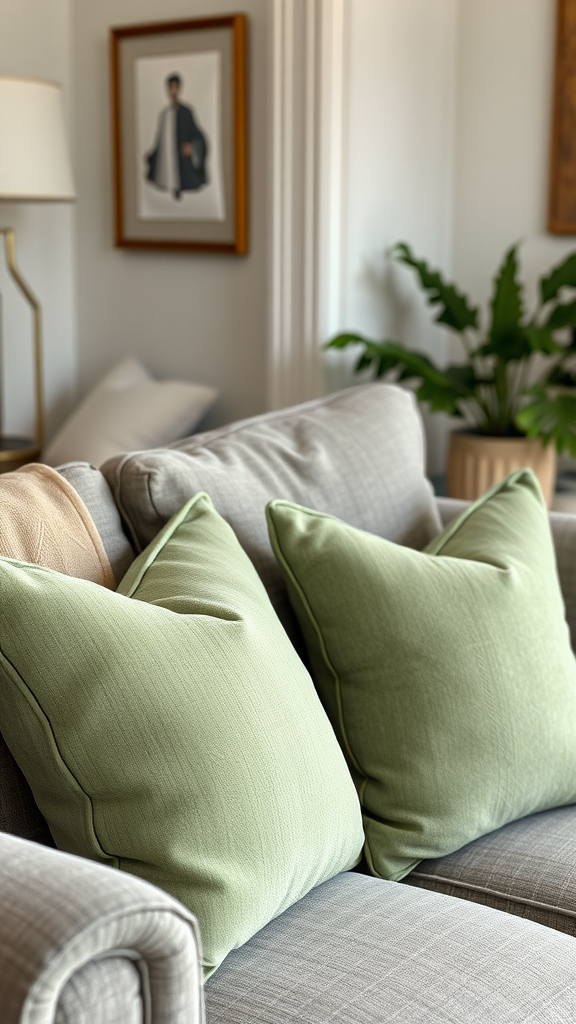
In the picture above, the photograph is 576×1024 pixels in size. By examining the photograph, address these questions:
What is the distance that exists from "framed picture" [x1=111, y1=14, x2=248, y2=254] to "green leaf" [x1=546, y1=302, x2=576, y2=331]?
2.80 feet

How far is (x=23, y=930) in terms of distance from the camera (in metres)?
0.67

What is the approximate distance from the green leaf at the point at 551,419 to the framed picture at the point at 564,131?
617 mm

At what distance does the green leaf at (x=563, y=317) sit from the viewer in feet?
9.03

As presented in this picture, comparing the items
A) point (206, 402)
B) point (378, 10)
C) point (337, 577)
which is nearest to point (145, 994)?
point (337, 577)

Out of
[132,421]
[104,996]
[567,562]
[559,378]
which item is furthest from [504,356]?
[104,996]

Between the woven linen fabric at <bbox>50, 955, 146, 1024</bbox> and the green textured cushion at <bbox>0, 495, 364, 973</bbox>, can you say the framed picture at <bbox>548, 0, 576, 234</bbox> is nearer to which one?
the green textured cushion at <bbox>0, 495, 364, 973</bbox>

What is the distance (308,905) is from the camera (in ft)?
3.43

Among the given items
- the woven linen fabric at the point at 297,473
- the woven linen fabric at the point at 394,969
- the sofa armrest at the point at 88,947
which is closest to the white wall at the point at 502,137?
the woven linen fabric at the point at 297,473

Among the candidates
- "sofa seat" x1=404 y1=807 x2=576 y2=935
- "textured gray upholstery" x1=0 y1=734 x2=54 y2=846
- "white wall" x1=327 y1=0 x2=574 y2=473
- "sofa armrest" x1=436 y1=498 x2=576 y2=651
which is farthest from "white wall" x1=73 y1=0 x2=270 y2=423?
"textured gray upholstery" x1=0 y1=734 x2=54 y2=846

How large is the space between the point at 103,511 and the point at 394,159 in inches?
82.0

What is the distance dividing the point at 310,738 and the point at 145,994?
327 millimetres

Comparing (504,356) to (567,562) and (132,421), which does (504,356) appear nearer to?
(132,421)

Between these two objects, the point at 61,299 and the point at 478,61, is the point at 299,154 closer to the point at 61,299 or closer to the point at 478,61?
the point at 478,61

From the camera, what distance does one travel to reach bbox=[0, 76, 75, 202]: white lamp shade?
107 inches
